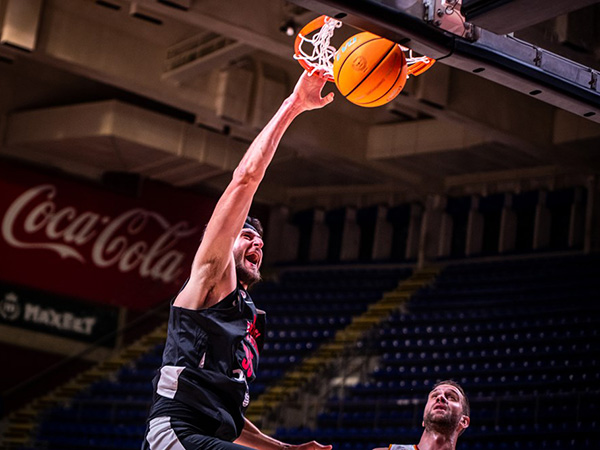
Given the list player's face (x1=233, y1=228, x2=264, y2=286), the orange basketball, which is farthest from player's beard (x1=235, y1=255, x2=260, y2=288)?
the orange basketball

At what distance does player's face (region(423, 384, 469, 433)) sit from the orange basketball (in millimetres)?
1754

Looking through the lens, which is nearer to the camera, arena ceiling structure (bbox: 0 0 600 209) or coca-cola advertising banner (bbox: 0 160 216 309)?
arena ceiling structure (bbox: 0 0 600 209)

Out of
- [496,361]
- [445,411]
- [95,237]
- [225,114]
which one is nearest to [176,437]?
[445,411]

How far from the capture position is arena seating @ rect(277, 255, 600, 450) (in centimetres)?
1112

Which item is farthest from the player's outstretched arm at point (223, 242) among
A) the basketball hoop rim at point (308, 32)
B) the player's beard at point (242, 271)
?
the basketball hoop rim at point (308, 32)

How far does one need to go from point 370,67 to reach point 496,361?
31.0ft

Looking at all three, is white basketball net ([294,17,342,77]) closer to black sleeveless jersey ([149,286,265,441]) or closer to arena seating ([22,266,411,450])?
black sleeveless jersey ([149,286,265,441])

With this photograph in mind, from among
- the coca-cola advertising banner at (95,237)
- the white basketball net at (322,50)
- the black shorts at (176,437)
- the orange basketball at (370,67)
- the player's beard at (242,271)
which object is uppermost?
the coca-cola advertising banner at (95,237)

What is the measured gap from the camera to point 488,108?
14.0 meters

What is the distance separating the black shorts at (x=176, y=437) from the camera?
10.3 feet

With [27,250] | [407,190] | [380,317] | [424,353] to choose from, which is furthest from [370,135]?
[27,250]

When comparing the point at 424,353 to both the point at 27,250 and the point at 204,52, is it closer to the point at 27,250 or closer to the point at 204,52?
the point at 204,52

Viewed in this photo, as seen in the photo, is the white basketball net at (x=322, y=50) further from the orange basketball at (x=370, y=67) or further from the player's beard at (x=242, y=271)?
the player's beard at (x=242, y=271)

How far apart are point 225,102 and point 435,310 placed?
4828mm
